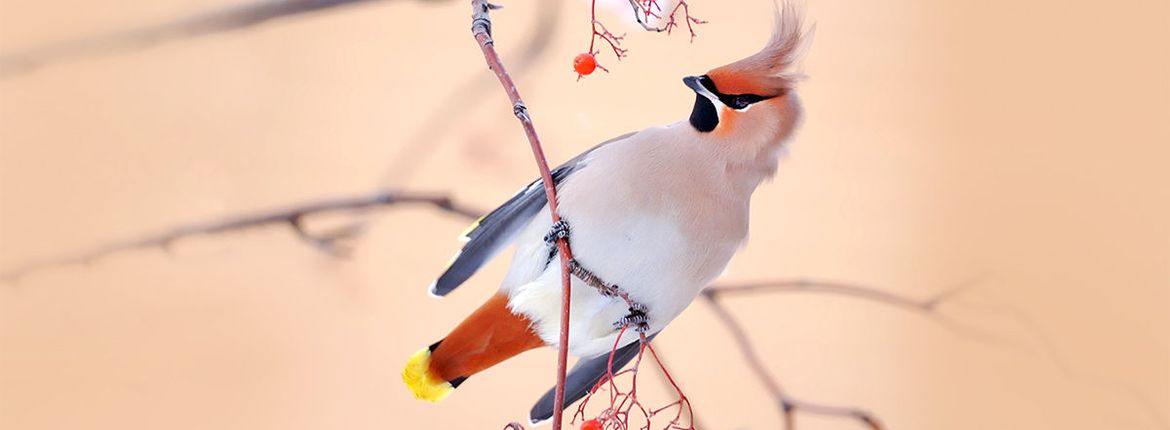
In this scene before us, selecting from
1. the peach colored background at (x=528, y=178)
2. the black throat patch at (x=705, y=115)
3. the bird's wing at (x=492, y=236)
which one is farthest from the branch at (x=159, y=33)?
the black throat patch at (x=705, y=115)

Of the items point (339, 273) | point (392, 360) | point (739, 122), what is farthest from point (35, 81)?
point (739, 122)

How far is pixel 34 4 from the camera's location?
145cm

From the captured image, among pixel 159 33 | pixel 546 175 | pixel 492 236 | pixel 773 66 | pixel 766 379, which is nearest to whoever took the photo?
pixel 546 175

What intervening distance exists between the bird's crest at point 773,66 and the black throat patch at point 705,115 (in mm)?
37

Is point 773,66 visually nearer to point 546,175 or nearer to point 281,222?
point 546,175

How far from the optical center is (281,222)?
59.9 inches

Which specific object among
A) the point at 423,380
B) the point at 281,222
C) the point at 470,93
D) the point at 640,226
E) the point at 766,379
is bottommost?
the point at 423,380

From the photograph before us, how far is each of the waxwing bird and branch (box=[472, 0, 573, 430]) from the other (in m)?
0.08

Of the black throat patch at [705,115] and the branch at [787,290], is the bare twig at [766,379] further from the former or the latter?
the black throat patch at [705,115]

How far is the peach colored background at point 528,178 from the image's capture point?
1446 millimetres

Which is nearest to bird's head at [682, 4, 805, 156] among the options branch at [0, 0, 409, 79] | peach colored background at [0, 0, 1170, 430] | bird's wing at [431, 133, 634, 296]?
bird's wing at [431, 133, 634, 296]

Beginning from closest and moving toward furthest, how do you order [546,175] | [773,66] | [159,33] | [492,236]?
[546,175] → [773,66] → [492,236] → [159,33]

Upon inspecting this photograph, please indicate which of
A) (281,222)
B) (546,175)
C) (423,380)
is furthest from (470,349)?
(281,222)

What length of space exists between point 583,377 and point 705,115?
329 millimetres
